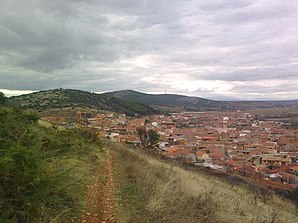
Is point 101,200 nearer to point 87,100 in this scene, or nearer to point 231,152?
point 231,152

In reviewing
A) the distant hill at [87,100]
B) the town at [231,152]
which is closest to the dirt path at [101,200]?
the town at [231,152]

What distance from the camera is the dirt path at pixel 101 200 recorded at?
5168 millimetres

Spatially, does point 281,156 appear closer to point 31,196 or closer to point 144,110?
point 31,196

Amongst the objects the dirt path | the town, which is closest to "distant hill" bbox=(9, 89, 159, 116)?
the town

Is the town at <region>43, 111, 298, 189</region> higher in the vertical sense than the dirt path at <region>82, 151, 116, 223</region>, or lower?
lower

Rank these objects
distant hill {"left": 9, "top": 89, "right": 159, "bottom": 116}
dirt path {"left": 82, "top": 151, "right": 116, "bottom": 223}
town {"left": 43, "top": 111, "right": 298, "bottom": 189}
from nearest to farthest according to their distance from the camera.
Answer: dirt path {"left": 82, "top": 151, "right": 116, "bottom": 223}
town {"left": 43, "top": 111, "right": 298, "bottom": 189}
distant hill {"left": 9, "top": 89, "right": 159, "bottom": 116}

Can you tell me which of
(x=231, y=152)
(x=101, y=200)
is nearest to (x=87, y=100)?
(x=231, y=152)

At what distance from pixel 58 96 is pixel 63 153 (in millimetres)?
99072

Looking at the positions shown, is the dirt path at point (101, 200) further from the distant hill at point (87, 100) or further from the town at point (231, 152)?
the distant hill at point (87, 100)

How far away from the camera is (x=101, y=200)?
20.4 ft

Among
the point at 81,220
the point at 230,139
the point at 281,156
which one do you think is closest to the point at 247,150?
the point at 281,156

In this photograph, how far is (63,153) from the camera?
26.6ft

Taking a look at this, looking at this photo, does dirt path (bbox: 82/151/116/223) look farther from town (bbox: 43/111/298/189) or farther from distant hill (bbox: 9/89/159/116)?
distant hill (bbox: 9/89/159/116)

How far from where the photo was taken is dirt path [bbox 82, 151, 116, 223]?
17.0ft
